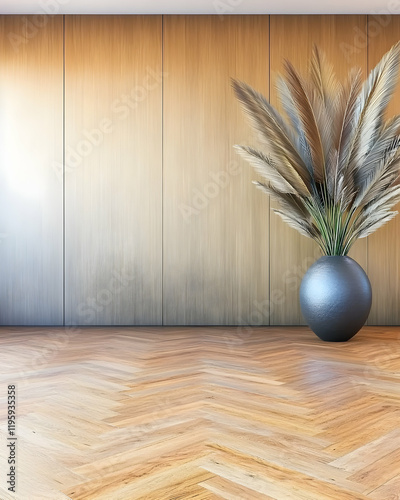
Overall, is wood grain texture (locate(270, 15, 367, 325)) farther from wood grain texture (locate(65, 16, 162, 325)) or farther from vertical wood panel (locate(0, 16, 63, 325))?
vertical wood panel (locate(0, 16, 63, 325))

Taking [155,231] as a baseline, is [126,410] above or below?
below

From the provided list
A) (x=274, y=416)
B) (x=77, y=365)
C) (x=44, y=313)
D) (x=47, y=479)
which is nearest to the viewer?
(x=47, y=479)

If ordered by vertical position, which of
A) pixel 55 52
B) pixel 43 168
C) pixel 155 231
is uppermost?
pixel 55 52

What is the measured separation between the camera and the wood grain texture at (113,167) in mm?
3492

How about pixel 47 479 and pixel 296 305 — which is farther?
pixel 296 305

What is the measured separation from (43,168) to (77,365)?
1.84 metres

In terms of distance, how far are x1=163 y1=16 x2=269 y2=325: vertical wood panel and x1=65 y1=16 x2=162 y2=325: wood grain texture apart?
12 centimetres

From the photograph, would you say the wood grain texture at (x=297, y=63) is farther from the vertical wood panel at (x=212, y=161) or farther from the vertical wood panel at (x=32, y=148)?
the vertical wood panel at (x=32, y=148)

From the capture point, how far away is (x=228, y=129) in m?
3.54

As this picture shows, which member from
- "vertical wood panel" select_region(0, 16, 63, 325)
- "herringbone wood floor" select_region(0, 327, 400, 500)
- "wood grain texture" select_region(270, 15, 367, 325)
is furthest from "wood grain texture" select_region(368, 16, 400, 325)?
"vertical wood panel" select_region(0, 16, 63, 325)

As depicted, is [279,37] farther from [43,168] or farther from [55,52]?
[43,168]

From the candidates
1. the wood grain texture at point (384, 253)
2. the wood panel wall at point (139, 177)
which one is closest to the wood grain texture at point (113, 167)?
the wood panel wall at point (139, 177)

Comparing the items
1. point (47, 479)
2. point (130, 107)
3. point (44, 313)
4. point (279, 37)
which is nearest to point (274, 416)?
point (47, 479)

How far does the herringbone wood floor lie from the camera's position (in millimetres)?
1005
